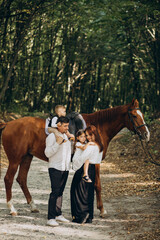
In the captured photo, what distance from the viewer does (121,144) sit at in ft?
48.6

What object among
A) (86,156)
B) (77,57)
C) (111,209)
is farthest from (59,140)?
(77,57)

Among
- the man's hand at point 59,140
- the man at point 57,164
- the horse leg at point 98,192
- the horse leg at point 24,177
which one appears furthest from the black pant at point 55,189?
the horse leg at point 24,177

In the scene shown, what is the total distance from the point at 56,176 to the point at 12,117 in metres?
12.8

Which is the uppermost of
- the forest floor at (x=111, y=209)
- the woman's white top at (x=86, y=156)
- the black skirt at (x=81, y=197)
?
the woman's white top at (x=86, y=156)

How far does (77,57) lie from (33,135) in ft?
52.6

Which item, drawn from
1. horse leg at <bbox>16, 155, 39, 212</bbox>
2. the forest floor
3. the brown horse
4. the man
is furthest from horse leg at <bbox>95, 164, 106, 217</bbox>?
horse leg at <bbox>16, 155, 39, 212</bbox>

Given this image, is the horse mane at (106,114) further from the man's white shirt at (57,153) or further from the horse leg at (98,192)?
the man's white shirt at (57,153)

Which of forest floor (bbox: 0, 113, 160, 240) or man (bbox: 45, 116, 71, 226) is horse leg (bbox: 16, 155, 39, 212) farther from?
man (bbox: 45, 116, 71, 226)

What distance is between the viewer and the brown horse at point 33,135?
5492 millimetres

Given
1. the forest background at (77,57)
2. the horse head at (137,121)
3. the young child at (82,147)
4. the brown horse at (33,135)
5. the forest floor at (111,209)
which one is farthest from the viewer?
the forest background at (77,57)

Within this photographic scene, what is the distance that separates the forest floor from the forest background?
17.1 feet

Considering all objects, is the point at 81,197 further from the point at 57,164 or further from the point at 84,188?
the point at 57,164

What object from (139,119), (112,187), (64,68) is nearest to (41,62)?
(64,68)

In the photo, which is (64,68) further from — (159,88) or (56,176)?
(56,176)
